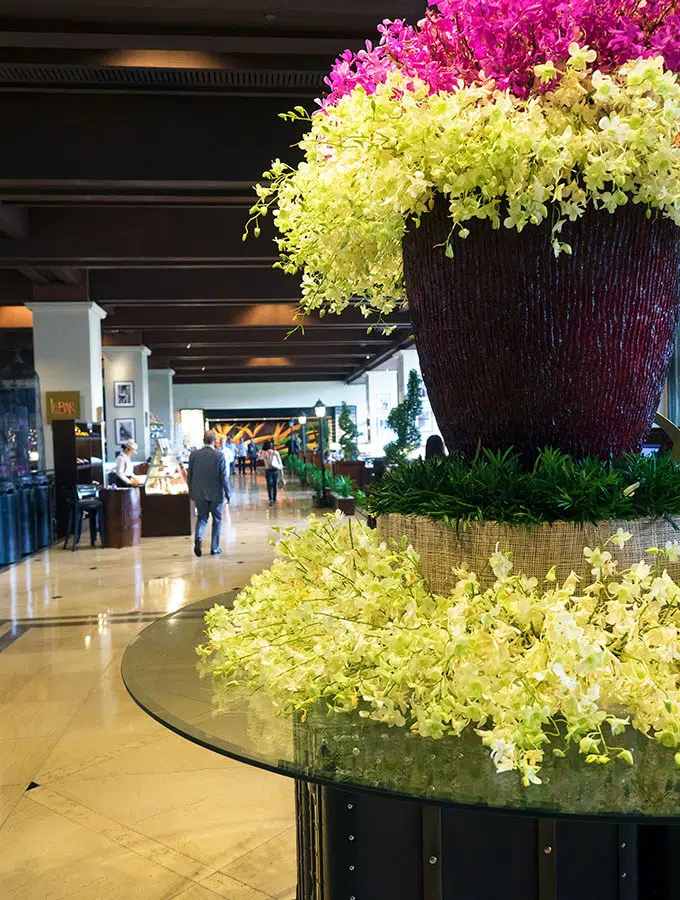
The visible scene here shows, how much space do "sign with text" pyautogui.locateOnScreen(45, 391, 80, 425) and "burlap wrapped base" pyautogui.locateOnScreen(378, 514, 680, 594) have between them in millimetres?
12186

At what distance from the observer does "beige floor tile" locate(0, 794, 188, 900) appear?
241 centimetres

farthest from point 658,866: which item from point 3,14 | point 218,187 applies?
point 218,187

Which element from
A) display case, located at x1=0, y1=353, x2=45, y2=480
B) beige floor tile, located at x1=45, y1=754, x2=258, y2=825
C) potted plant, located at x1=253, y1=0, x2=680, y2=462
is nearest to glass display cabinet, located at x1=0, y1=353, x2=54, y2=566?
display case, located at x1=0, y1=353, x2=45, y2=480

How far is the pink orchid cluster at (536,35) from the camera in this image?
1.15m

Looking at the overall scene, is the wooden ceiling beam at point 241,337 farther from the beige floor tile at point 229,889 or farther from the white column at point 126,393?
the beige floor tile at point 229,889

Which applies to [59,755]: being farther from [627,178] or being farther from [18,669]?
[627,178]

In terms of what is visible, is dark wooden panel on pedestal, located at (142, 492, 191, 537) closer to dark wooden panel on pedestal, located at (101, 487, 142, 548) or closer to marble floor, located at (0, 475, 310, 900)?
dark wooden panel on pedestal, located at (101, 487, 142, 548)

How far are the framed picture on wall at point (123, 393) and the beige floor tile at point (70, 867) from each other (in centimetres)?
1591

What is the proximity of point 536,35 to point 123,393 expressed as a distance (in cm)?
1786

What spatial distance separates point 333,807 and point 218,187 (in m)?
6.32

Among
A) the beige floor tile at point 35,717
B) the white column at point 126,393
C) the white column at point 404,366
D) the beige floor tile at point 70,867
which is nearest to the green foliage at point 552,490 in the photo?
the beige floor tile at point 70,867

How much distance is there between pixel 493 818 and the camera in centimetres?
130

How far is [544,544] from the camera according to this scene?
3.84ft

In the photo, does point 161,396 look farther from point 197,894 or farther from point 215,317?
point 197,894
